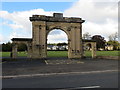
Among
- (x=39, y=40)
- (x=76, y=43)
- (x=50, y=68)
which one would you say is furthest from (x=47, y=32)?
(x=50, y=68)

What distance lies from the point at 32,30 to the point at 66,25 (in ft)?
23.5

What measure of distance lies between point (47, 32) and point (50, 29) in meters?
0.92

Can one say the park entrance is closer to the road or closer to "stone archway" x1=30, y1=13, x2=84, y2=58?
"stone archway" x1=30, y1=13, x2=84, y2=58

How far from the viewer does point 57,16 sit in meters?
29.1

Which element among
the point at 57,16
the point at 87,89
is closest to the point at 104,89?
the point at 87,89

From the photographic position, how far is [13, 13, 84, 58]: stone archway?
27.7m

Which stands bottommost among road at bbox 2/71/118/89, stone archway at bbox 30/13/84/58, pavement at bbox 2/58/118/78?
pavement at bbox 2/58/118/78

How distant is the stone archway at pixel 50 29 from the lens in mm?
27688

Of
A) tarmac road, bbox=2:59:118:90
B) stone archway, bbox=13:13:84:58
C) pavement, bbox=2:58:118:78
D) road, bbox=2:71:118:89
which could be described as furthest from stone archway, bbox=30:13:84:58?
road, bbox=2:71:118:89

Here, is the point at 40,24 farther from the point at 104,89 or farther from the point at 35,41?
the point at 104,89

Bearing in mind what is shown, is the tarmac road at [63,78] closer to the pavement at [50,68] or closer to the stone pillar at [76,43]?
the pavement at [50,68]

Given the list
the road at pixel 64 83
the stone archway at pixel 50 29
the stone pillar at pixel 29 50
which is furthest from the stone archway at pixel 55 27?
the road at pixel 64 83

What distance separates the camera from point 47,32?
28.6 m

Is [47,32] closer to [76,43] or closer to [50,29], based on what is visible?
[50,29]
